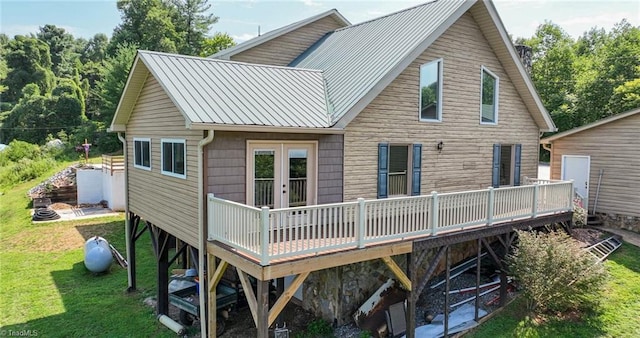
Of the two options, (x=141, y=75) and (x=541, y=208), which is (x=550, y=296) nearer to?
(x=541, y=208)

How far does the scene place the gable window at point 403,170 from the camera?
10.9 meters

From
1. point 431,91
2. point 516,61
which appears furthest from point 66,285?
point 516,61

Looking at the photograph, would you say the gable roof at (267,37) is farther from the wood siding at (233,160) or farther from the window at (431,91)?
the wood siding at (233,160)

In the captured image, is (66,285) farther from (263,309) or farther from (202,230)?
(263,309)

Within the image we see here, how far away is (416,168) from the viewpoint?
37.0 feet

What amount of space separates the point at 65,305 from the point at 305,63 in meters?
10.4

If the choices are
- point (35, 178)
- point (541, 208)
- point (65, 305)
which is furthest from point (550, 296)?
point (35, 178)

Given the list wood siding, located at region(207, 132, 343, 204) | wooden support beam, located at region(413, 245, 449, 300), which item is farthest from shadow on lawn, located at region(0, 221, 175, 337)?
wooden support beam, located at region(413, 245, 449, 300)

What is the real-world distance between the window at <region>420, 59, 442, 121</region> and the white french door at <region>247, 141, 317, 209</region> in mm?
3671

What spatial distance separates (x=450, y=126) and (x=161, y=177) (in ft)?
26.6

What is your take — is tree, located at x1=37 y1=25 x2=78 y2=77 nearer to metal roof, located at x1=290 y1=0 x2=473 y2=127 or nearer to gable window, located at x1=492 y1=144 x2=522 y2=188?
metal roof, located at x1=290 y1=0 x2=473 y2=127

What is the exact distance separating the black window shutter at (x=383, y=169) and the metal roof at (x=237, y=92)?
1.77m

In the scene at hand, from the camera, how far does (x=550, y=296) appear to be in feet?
30.9

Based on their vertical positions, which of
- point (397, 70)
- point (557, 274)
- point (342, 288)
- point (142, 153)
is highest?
point (397, 70)
